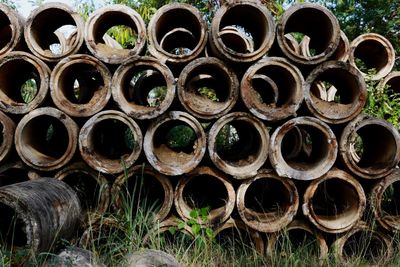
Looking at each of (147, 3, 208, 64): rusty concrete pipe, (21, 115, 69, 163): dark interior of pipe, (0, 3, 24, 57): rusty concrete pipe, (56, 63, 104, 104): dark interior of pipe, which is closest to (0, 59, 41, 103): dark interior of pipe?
(0, 3, 24, 57): rusty concrete pipe

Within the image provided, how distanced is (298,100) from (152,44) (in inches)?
42.2

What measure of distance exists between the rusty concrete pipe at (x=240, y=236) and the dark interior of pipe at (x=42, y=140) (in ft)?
4.33

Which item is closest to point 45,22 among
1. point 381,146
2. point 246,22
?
point 246,22

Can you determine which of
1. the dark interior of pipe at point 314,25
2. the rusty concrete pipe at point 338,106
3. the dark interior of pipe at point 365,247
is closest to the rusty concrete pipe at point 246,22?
the dark interior of pipe at point 314,25

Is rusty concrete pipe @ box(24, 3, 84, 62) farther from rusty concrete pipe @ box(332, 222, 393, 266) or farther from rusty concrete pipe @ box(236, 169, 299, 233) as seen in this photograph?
rusty concrete pipe @ box(332, 222, 393, 266)

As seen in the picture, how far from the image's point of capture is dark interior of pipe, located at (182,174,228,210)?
10.9 feet

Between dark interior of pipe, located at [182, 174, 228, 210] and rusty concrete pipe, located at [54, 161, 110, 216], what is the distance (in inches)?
25.6

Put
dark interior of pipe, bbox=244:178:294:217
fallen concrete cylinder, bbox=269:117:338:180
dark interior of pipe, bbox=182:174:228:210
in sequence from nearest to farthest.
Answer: fallen concrete cylinder, bbox=269:117:338:180
dark interior of pipe, bbox=244:178:294:217
dark interior of pipe, bbox=182:174:228:210

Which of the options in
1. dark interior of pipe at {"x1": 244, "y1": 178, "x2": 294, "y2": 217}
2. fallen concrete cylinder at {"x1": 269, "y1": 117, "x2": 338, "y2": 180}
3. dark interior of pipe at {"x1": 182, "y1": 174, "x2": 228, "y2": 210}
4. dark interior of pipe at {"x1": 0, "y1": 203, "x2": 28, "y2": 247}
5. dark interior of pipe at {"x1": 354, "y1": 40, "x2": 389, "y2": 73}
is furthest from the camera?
dark interior of pipe at {"x1": 354, "y1": 40, "x2": 389, "y2": 73}

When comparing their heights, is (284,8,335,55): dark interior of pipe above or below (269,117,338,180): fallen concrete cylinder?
above

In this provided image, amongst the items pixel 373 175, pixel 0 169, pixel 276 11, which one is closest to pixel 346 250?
pixel 373 175

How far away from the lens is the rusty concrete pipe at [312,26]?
9.73 feet

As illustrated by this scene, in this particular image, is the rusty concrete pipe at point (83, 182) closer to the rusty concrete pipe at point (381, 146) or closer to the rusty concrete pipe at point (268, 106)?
the rusty concrete pipe at point (268, 106)

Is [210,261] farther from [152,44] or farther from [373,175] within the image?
[152,44]
